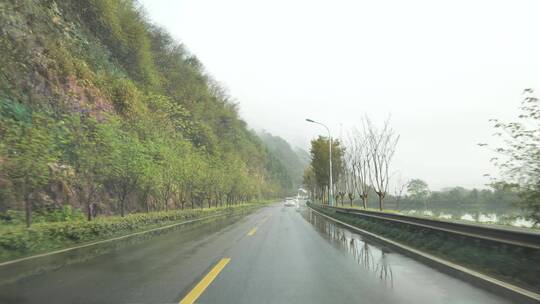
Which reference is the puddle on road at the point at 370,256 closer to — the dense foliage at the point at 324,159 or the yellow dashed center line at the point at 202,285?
the yellow dashed center line at the point at 202,285

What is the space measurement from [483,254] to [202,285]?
562 centimetres

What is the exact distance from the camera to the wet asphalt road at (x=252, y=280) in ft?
20.3

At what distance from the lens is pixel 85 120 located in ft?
61.9

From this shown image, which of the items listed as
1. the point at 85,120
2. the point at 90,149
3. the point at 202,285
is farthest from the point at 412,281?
the point at 85,120

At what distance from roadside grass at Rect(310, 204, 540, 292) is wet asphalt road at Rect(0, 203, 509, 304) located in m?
0.78

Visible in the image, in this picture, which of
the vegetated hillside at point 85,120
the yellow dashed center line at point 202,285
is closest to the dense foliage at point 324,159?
the vegetated hillside at point 85,120

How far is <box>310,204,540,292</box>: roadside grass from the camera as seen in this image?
22.4 feet

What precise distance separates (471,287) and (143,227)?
1679 cm

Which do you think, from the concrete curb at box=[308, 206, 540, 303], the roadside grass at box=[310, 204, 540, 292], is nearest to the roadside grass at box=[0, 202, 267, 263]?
the concrete curb at box=[308, 206, 540, 303]

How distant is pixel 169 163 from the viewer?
25844 millimetres

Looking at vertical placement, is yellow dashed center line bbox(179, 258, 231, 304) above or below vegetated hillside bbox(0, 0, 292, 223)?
below

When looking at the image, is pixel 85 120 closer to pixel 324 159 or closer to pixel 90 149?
pixel 90 149

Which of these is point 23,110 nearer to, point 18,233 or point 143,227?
point 143,227

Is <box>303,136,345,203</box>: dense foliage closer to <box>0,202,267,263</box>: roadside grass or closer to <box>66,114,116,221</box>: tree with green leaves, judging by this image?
<box>0,202,267,263</box>: roadside grass
